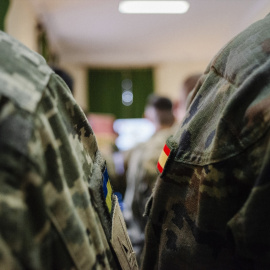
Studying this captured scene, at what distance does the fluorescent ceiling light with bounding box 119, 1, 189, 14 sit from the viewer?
3.59 meters

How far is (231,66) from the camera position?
1.79 feet

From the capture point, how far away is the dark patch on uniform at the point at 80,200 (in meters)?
0.40

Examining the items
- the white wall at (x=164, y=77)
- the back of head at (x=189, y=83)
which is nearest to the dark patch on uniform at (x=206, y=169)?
the back of head at (x=189, y=83)

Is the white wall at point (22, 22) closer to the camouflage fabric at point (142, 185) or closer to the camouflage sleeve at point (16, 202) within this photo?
the camouflage fabric at point (142, 185)

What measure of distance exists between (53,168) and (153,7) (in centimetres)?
364

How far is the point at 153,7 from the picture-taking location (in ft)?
12.2

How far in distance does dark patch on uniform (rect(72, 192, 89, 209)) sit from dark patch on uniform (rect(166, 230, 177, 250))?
0.24 meters

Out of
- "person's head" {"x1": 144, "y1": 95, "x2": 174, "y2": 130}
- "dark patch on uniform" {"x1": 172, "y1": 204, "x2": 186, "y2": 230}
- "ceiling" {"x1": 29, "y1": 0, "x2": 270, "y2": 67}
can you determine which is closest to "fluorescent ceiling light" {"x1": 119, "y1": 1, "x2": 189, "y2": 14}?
"ceiling" {"x1": 29, "y1": 0, "x2": 270, "y2": 67}

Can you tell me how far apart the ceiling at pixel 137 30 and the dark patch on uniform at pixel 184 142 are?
327 cm

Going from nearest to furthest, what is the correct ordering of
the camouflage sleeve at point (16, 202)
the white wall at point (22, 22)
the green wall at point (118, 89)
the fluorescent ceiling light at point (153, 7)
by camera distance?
1. the camouflage sleeve at point (16, 202)
2. the white wall at point (22, 22)
3. the fluorescent ceiling light at point (153, 7)
4. the green wall at point (118, 89)

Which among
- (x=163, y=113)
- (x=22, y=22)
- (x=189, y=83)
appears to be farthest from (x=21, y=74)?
(x=22, y=22)

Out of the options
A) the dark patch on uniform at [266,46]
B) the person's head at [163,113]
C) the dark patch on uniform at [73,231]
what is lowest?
the person's head at [163,113]

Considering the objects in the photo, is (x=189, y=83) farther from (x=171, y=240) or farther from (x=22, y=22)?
(x=22, y=22)

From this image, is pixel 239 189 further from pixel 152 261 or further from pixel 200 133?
pixel 152 261
